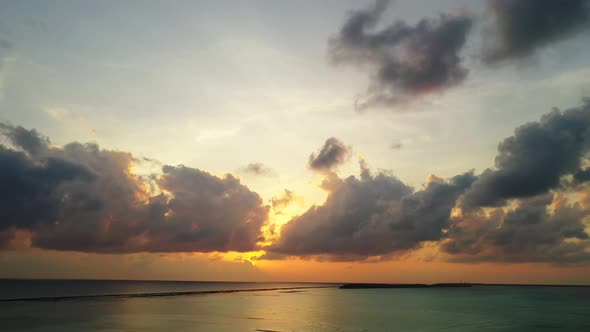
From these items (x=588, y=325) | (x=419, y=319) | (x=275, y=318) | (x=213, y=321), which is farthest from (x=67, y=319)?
(x=588, y=325)

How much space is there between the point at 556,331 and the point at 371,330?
27.5m

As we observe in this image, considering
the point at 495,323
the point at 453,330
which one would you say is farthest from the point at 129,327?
the point at 495,323

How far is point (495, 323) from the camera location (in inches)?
2763

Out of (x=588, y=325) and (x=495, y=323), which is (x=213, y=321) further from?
(x=588, y=325)

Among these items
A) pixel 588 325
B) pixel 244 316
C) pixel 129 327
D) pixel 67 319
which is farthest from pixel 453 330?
pixel 67 319

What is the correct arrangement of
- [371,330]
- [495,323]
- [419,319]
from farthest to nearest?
[419,319] → [495,323] → [371,330]

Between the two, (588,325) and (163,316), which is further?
(163,316)

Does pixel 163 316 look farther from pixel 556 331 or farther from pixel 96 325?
pixel 556 331

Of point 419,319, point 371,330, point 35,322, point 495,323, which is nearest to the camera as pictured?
point 371,330

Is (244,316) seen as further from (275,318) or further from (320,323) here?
(320,323)

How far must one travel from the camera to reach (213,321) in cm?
6944

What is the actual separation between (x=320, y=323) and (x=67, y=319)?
141ft

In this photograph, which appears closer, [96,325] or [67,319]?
[96,325]

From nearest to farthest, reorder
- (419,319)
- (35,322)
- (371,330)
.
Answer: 1. (371,330)
2. (35,322)
3. (419,319)
